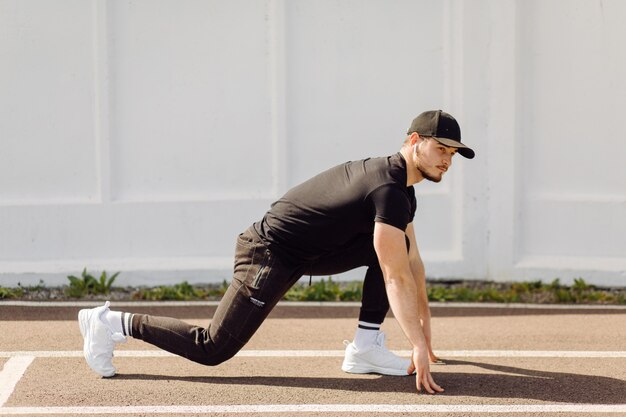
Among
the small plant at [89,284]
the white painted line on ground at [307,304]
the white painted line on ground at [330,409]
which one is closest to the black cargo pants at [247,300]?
the white painted line on ground at [330,409]

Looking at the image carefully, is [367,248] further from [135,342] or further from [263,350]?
[135,342]

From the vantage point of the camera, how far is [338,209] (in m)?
5.43

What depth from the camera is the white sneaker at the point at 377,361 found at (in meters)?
5.75

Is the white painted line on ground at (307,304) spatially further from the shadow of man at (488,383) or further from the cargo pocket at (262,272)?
the cargo pocket at (262,272)

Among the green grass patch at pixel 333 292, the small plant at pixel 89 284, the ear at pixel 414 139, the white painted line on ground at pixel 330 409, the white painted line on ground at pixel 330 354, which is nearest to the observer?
the white painted line on ground at pixel 330 409

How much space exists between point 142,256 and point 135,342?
216 cm

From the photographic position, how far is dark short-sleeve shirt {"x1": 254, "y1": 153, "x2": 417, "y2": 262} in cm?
528

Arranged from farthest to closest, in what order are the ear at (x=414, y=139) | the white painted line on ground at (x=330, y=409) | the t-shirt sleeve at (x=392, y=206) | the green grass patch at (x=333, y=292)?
the green grass patch at (x=333, y=292), the ear at (x=414, y=139), the t-shirt sleeve at (x=392, y=206), the white painted line on ground at (x=330, y=409)

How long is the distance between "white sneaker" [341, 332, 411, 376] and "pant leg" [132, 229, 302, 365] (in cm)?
56

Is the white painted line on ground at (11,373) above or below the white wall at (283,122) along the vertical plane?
below

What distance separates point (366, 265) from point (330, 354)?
89 centimetres

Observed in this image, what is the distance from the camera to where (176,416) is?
504 centimetres

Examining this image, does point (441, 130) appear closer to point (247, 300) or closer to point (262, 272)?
point (262, 272)

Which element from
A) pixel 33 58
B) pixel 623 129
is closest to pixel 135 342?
pixel 33 58
